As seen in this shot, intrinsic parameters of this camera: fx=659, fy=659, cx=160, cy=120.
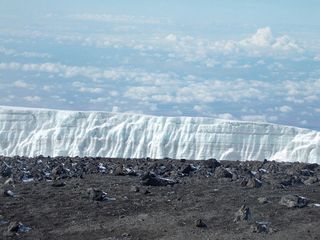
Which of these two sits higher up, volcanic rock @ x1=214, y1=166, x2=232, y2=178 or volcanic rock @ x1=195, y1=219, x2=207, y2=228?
volcanic rock @ x1=195, y1=219, x2=207, y2=228

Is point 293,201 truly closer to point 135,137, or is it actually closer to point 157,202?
point 157,202

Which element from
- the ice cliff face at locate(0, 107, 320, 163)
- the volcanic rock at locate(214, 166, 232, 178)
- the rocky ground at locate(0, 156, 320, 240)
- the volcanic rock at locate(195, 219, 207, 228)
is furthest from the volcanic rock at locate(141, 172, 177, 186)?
the ice cliff face at locate(0, 107, 320, 163)

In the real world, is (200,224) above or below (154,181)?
above

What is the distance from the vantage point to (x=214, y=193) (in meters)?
12.5

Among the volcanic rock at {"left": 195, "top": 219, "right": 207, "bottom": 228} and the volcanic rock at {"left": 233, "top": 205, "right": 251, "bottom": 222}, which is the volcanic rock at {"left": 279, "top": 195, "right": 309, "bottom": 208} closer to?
the volcanic rock at {"left": 233, "top": 205, "right": 251, "bottom": 222}

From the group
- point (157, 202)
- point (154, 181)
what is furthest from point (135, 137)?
point (157, 202)

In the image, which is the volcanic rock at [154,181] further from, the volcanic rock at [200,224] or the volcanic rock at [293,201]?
the volcanic rock at [200,224]

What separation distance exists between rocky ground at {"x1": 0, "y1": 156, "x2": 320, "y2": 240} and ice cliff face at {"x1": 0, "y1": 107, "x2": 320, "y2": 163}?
1556cm

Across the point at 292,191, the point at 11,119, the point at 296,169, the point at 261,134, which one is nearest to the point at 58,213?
the point at 292,191

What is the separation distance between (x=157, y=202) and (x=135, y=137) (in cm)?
2065

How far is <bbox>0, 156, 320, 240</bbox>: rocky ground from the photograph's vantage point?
33.4 feet

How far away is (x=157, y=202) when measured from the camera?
1170 centimetres

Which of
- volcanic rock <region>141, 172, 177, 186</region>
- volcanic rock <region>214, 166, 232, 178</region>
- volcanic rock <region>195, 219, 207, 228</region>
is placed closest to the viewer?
volcanic rock <region>195, 219, 207, 228</region>

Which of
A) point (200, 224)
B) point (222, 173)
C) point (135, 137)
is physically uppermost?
point (200, 224)
